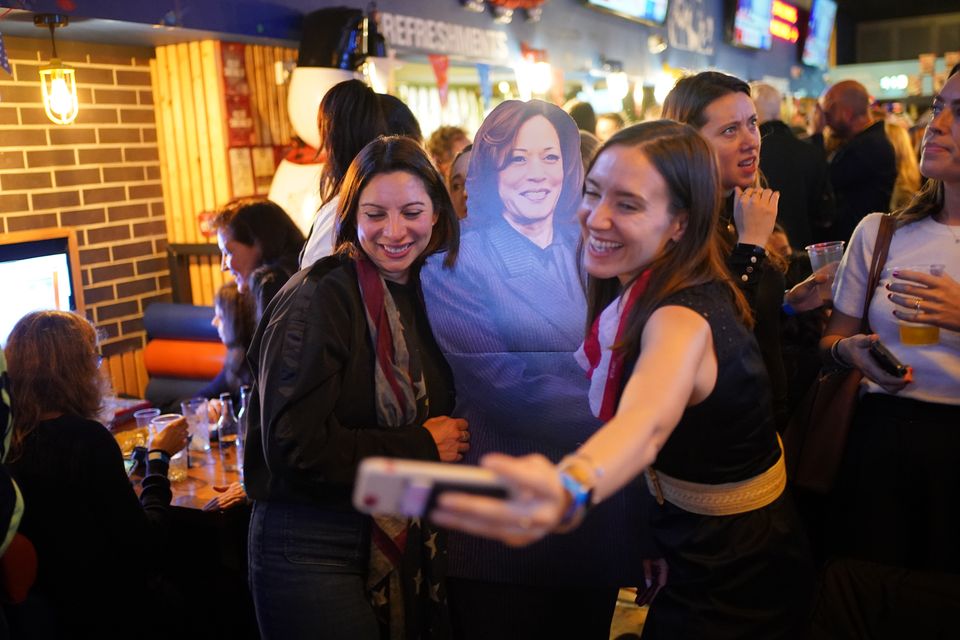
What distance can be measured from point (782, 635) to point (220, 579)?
207 cm

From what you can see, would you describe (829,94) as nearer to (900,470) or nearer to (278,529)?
(900,470)

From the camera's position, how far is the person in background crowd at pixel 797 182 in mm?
3740

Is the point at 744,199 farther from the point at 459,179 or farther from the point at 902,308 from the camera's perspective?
the point at 459,179

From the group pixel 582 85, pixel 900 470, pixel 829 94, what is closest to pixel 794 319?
pixel 900 470

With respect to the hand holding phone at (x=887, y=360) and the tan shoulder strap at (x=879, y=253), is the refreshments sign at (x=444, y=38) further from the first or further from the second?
the hand holding phone at (x=887, y=360)

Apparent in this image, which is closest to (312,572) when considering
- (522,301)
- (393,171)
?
(522,301)

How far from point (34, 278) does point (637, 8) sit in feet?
24.4

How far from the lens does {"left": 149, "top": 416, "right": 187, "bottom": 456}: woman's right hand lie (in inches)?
105

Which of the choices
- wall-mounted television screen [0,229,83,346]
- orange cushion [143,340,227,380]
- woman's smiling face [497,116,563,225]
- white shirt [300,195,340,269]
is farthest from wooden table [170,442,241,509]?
woman's smiling face [497,116,563,225]

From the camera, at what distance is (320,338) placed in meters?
1.73

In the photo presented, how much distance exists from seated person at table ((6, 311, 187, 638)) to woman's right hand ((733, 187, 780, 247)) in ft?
5.43

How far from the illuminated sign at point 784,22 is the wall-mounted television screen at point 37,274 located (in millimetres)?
12365

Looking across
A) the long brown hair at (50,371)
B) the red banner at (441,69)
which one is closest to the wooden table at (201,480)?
the long brown hair at (50,371)

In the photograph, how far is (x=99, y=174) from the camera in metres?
4.77
